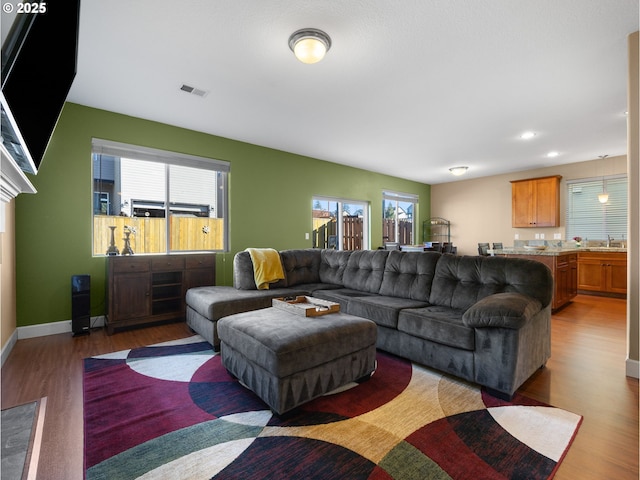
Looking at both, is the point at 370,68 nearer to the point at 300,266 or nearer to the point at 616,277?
the point at 300,266

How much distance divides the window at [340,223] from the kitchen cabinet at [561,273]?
10.6ft

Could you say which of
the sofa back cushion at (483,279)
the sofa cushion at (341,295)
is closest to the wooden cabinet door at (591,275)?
the sofa back cushion at (483,279)

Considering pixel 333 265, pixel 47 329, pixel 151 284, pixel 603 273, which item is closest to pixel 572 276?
pixel 603 273

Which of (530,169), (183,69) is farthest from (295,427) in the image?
(530,169)

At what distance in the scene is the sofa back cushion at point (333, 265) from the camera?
13.3 feet

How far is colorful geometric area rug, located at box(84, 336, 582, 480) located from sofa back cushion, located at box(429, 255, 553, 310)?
74cm

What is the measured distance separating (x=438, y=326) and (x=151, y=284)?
3306 mm

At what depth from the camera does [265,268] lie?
12.4 feet

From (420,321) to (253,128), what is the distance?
11.7ft

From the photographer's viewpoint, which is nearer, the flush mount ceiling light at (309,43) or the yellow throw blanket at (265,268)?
the flush mount ceiling light at (309,43)

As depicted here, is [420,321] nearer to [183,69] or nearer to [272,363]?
[272,363]

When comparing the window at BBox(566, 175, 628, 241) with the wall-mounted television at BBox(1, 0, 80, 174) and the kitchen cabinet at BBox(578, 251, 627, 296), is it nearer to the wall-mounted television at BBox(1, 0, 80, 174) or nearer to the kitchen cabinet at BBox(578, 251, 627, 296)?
the kitchen cabinet at BBox(578, 251, 627, 296)

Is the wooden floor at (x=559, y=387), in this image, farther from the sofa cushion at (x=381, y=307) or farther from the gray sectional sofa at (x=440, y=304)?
the sofa cushion at (x=381, y=307)

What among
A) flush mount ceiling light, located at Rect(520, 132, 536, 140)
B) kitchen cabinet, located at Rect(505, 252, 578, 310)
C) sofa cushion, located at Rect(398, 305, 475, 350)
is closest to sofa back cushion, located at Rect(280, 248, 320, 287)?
sofa cushion, located at Rect(398, 305, 475, 350)
